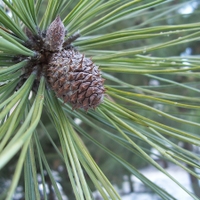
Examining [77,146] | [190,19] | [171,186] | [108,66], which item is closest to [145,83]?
[190,19]

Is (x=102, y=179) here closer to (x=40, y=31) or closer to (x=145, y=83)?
(x=40, y=31)

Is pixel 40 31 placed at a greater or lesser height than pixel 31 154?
greater

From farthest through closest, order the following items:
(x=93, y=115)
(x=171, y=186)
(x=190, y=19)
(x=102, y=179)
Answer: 1. (x=171, y=186)
2. (x=190, y=19)
3. (x=93, y=115)
4. (x=102, y=179)

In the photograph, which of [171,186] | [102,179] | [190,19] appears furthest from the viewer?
[171,186]

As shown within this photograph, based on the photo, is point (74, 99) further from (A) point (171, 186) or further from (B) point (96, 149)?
(A) point (171, 186)

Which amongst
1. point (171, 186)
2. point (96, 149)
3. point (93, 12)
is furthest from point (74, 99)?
point (171, 186)

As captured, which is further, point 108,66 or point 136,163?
point 136,163

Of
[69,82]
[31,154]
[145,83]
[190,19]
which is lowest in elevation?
[31,154]
